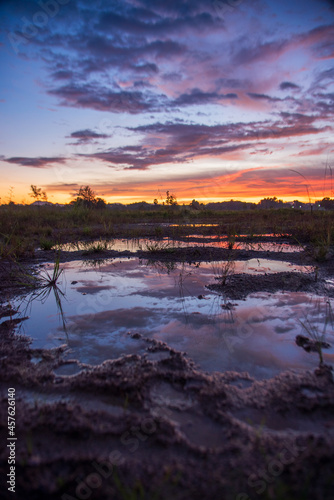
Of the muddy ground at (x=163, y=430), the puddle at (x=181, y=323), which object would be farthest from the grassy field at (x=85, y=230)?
the muddy ground at (x=163, y=430)

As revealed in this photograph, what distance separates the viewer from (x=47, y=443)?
4.01 ft

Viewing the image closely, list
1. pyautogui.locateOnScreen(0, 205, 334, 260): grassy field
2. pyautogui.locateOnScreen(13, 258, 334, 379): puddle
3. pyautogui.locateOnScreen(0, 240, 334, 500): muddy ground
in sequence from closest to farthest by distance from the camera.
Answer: pyautogui.locateOnScreen(0, 240, 334, 500): muddy ground < pyautogui.locateOnScreen(13, 258, 334, 379): puddle < pyautogui.locateOnScreen(0, 205, 334, 260): grassy field

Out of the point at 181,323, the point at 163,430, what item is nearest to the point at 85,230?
the point at 181,323

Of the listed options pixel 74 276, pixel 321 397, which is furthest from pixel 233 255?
pixel 321 397

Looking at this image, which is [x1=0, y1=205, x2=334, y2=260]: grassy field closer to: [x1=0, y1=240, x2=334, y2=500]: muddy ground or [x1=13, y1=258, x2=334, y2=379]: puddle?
[x1=13, y1=258, x2=334, y2=379]: puddle

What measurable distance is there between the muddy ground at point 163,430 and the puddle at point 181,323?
0.15 m

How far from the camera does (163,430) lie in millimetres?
1276

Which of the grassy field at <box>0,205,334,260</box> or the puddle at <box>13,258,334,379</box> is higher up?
the grassy field at <box>0,205,334,260</box>

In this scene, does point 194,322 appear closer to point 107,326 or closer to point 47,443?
point 107,326

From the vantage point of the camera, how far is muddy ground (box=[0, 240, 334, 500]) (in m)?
1.01

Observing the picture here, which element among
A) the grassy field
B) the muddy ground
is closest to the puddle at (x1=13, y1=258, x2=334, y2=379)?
the muddy ground

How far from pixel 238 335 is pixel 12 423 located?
66.3 inches

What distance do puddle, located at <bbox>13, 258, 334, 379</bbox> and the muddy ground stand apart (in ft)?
0.50

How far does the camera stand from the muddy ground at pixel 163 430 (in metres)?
1.01
